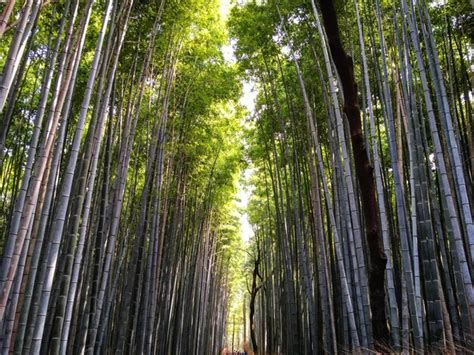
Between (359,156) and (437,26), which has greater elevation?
(437,26)

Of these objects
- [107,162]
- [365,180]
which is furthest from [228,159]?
[365,180]

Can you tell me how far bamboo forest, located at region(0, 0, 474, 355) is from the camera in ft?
8.25

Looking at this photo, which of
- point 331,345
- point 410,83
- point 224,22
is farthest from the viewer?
point 224,22

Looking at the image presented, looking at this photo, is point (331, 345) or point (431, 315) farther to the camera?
point (331, 345)

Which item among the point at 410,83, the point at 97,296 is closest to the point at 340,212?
the point at 410,83

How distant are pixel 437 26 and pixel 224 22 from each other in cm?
326

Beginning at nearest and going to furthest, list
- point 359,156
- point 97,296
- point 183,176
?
point 359,156 < point 97,296 < point 183,176

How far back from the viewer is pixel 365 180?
8.78 ft

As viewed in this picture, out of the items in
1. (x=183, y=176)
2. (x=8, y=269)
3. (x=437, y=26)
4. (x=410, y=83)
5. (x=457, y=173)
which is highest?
(x=437, y=26)

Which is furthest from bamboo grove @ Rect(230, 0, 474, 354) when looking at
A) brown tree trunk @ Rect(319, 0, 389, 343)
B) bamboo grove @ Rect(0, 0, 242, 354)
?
bamboo grove @ Rect(0, 0, 242, 354)

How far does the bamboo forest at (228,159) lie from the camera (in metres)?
2.52

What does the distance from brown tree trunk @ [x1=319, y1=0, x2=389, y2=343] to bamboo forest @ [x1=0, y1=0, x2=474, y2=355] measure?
1cm

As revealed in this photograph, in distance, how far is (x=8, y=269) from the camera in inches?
85.5

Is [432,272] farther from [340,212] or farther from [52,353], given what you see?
[52,353]
